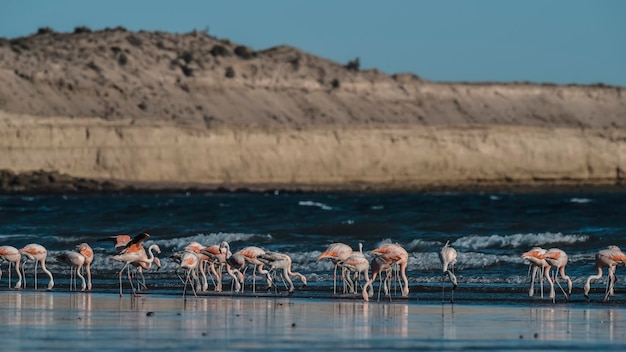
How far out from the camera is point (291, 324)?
17.5 metres

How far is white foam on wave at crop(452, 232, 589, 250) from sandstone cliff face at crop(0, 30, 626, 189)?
37374 mm

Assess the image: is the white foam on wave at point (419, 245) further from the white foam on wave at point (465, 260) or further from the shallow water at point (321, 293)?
the white foam on wave at point (465, 260)

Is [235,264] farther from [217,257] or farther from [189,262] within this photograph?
[189,262]

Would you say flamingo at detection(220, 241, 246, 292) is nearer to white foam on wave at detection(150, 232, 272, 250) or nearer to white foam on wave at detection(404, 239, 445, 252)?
white foam on wave at detection(404, 239, 445, 252)

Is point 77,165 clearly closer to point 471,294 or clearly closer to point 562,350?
point 471,294

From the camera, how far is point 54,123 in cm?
6888

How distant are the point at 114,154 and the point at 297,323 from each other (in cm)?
5231

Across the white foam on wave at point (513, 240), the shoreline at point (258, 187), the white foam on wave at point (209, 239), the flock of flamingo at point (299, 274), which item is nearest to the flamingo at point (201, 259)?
the flock of flamingo at point (299, 274)

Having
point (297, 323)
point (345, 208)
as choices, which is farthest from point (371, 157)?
point (297, 323)

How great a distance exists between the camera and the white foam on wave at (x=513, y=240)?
32.7 metres

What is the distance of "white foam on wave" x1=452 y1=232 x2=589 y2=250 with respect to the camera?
107ft

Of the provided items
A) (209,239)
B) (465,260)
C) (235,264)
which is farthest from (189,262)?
(209,239)

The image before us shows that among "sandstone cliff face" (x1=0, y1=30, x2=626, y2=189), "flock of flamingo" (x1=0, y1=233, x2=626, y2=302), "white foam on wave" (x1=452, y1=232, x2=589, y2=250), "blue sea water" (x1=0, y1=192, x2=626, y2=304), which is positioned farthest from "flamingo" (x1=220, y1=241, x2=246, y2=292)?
"sandstone cliff face" (x1=0, y1=30, x2=626, y2=189)

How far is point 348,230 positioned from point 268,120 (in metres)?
46.4
